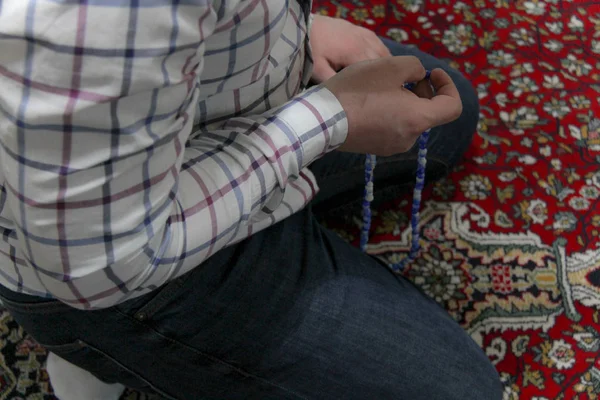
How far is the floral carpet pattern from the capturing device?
3.33ft

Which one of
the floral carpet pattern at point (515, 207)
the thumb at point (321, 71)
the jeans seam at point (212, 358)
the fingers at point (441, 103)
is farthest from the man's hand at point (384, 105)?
the floral carpet pattern at point (515, 207)

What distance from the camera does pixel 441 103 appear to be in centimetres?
69

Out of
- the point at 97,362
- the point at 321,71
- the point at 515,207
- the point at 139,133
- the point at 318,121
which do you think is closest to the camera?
the point at 139,133

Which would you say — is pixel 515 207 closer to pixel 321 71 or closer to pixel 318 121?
pixel 321 71

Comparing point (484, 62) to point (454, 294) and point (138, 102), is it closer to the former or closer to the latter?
point (454, 294)

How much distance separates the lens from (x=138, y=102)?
404mm

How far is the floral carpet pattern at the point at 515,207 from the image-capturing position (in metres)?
1.01

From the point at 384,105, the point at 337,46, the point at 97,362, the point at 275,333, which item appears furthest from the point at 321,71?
the point at 97,362

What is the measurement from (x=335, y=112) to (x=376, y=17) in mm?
882

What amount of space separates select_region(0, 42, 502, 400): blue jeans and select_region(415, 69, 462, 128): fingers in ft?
0.77

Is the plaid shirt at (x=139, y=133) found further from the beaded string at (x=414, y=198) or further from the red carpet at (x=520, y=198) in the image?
the red carpet at (x=520, y=198)

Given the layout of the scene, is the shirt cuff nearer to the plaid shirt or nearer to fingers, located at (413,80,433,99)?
the plaid shirt

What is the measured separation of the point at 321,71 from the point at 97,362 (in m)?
0.49

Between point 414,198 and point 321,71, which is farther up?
point 321,71
